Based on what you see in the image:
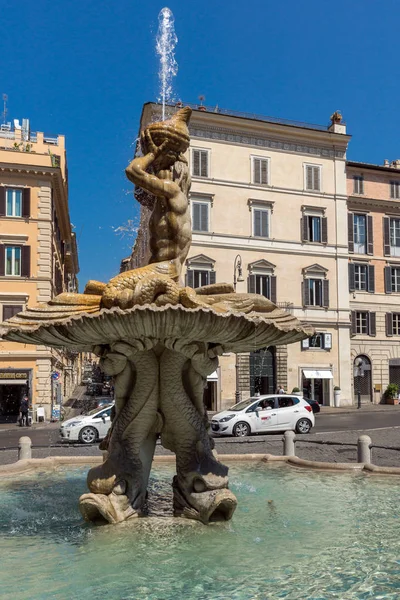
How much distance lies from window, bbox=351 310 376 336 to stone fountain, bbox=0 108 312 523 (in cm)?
3416

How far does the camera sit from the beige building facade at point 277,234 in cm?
3597

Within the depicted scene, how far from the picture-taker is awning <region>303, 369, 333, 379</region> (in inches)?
1446

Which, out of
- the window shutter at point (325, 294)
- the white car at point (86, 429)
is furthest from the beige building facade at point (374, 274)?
the white car at point (86, 429)

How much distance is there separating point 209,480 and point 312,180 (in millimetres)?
34833

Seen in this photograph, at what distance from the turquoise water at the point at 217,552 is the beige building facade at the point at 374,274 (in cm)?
3315

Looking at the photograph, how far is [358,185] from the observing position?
137 ft

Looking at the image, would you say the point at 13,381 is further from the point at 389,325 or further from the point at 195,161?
the point at 389,325

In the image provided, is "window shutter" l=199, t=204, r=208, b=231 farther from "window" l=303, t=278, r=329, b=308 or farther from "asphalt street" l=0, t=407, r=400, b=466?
"asphalt street" l=0, t=407, r=400, b=466

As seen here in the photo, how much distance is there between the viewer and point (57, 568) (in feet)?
16.2

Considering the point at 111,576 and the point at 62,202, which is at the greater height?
the point at 62,202

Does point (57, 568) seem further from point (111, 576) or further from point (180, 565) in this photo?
point (180, 565)

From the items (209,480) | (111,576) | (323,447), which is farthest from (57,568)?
(323,447)

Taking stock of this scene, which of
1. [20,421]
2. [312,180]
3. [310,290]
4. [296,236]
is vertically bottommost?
[20,421]

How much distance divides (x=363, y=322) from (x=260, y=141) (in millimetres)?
13269
